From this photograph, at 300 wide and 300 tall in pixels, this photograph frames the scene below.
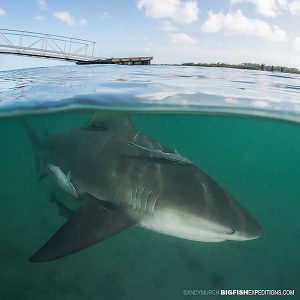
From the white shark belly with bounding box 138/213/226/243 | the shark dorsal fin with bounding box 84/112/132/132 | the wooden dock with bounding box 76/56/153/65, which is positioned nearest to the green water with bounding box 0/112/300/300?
the shark dorsal fin with bounding box 84/112/132/132

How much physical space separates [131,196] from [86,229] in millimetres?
1014

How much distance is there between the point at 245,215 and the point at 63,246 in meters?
A: 2.17

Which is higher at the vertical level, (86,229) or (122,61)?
(122,61)

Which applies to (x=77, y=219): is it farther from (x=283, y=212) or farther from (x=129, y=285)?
(x=283, y=212)

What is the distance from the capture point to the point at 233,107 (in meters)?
9.11

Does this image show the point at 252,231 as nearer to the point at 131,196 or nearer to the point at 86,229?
the point at 131,196

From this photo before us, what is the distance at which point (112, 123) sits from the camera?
6.08 m

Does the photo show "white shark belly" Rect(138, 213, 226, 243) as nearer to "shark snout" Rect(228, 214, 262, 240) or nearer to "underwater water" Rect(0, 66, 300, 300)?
"shark snout" Rect(228, 214, 262, 240)

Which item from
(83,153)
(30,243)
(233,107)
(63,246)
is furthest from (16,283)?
(233,107)

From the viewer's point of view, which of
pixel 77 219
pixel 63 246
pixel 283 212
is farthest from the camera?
pixel 283 212

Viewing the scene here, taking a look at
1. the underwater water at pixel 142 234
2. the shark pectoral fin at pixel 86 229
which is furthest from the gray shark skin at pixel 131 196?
the underwater water at pixel 142 234

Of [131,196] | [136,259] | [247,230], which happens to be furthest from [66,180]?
[247,230]

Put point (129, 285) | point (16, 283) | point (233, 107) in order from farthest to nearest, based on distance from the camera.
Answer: point (233, 107)
point (129, 285)
point (16, 283)

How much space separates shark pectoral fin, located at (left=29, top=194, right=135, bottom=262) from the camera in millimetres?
3406
